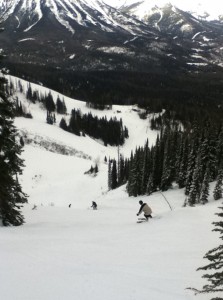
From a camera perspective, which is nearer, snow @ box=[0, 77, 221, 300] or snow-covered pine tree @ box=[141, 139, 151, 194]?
snow @ box=[0, 77, 221, 300]

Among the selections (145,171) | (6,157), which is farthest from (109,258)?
(145,171)

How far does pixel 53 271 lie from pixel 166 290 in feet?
11.0

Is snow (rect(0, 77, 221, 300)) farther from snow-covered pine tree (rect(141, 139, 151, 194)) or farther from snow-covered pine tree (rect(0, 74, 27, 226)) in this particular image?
snow-covered pine tree (rect(141, 139, 151, 194))

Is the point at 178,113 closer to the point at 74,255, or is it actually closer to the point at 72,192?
the point at 72,192

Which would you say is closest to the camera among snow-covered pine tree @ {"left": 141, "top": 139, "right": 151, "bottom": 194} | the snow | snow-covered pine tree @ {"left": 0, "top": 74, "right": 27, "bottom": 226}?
the snow

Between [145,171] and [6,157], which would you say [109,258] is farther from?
[145,171]

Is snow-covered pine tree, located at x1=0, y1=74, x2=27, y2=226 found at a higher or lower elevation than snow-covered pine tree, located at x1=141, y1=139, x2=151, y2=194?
higher

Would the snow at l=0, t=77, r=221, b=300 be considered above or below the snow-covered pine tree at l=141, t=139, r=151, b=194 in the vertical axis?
above

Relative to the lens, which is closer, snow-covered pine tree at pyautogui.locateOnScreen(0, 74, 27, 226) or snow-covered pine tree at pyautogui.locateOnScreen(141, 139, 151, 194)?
snow-covered pine tree at pyautogui.locateOnScreen(0, 74, 27, 226)

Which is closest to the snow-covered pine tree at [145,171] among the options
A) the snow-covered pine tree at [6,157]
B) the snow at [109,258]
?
the snow at [109,258]

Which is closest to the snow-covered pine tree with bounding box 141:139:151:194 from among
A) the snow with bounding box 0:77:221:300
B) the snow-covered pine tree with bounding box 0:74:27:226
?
the snow with bounding box 0:77:221:300

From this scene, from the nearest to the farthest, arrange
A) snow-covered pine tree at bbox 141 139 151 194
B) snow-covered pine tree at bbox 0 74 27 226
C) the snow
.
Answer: the snow, snow-covered pine tree at bbox 0 74 27 226, snow-covered pine tree at bbox 141 139 151 194

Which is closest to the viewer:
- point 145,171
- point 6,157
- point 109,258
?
point 109,258

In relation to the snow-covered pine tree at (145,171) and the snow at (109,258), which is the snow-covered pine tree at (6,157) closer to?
the snow at (109,258)
